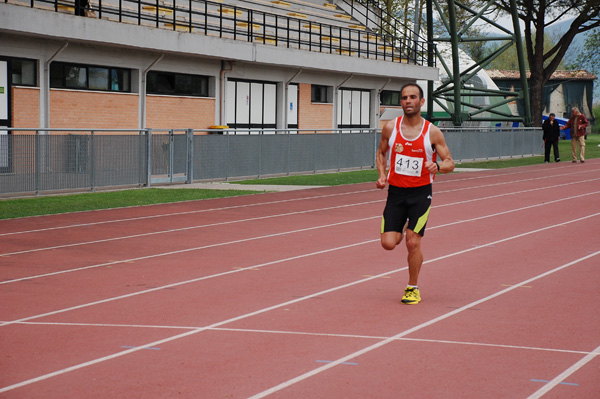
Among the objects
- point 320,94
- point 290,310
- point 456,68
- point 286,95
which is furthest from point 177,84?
point 290,310

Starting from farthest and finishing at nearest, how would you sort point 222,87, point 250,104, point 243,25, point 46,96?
point 243,25
point 250,104
point 222,87
point 46,96

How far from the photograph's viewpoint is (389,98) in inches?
1833

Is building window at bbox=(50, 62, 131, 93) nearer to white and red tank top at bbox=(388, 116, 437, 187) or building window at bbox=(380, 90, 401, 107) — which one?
building window at bbox=(380, 90, 401, 107)

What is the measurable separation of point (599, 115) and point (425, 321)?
92101 millimetres

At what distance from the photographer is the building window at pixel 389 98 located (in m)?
45.9

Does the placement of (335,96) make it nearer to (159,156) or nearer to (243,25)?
(243,25)

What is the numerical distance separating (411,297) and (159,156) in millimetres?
15383

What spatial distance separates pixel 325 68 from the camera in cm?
3722

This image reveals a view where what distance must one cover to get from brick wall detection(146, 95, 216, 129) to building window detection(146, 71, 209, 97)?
0.23m

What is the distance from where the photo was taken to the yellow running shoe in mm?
8914

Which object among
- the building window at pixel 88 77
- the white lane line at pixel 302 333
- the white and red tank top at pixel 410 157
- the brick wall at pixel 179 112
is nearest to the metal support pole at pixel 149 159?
the building window at pixel 88 77

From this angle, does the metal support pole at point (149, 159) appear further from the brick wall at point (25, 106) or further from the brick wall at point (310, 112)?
the brick wall at point (310, 112)

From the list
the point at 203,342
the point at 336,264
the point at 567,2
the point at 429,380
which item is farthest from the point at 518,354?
the point at 567,2

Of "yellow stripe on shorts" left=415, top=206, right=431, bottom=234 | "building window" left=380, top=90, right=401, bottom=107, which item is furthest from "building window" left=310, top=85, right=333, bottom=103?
"yellow stripe on shorts" left=415, top=206, right=431, bottom=234
